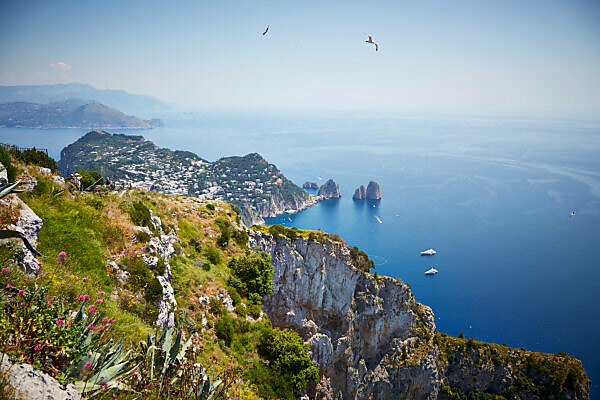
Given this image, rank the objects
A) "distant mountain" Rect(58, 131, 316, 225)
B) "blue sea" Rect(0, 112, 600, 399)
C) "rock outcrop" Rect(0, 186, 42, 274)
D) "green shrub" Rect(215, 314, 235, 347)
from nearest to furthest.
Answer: "rock outcrop" Rect(0, 186, 42, 274)
"green shrub" Rect(215, 314, 235, 347)
"blue sea" Rect(0, 112, 600, 399)
"distant mountain" Rect(58, 131, 316, 225)

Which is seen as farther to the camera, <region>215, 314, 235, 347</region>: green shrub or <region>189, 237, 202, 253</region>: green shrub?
<region>189, 237, 202, 253</region>: green shrub

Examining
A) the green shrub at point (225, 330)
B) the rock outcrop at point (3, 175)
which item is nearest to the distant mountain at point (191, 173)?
the green shrub at point (225, 330)

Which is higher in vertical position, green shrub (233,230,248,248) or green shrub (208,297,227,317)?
green shrub (233,230,248,248)

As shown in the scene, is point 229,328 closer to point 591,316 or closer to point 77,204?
point 77,204

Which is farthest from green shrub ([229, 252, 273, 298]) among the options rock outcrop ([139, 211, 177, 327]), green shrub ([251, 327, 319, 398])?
rock outcrop ([139, 211, 177, 327])

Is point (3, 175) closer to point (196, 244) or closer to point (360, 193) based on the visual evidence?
point (196, 244)

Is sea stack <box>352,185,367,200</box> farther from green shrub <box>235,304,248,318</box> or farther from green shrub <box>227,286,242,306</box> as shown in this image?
green shrub <box>235,304,248,318</box>

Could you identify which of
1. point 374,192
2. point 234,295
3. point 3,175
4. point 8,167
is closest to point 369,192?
point 374,192
